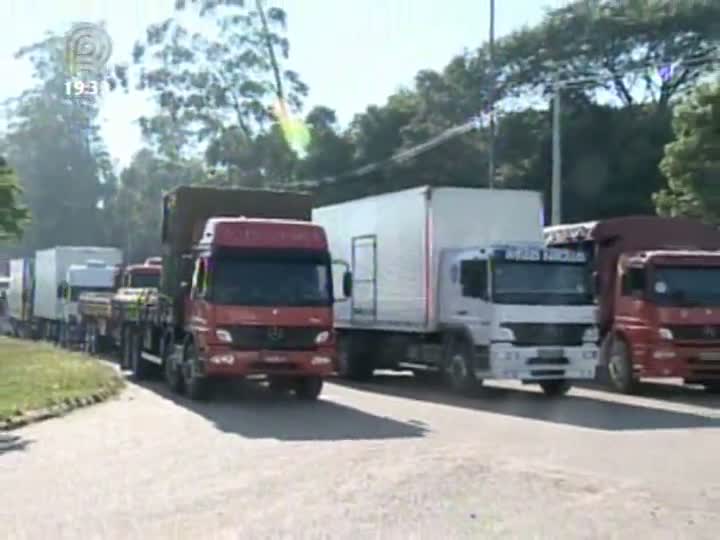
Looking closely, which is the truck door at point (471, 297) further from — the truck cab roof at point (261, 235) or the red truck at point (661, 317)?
the red truck at point (661, 317)

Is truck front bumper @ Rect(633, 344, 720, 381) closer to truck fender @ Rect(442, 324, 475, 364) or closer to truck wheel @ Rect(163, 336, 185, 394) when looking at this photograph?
truck fender @ Rect(442, 324, 475, 364)

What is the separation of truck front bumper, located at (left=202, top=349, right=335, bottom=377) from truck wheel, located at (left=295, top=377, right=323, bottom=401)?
39.1 inches

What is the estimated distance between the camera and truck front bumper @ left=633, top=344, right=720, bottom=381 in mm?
21531

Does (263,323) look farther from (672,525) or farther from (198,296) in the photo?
(672,525)

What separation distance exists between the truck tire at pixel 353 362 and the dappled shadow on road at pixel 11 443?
11428mm

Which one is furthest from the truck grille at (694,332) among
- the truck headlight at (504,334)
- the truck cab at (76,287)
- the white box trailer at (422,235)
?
the truck cab at (76,287)

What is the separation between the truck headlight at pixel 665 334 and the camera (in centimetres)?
2159

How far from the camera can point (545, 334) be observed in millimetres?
20547

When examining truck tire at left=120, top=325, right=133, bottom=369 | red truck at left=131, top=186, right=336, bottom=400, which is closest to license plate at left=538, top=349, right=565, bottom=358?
red truck at left=131, top=186, right=336, bottom=400

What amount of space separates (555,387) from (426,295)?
9.33 ft

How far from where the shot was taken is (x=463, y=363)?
21.6m

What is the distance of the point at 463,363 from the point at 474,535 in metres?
12.6

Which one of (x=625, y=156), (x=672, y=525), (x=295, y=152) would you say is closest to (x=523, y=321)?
(x=672, y=525)

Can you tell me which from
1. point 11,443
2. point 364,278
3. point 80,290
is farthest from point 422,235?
point 80,290
